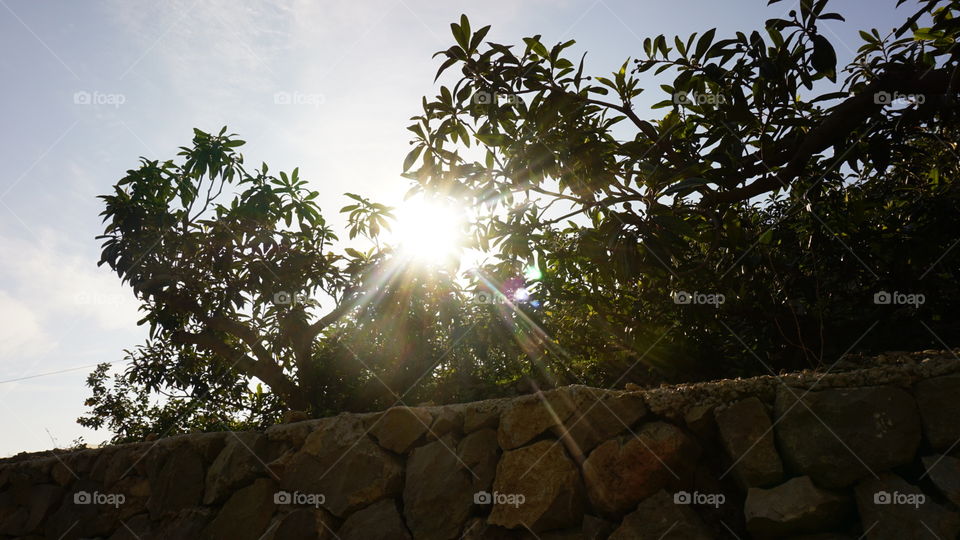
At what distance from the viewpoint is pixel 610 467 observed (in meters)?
2.61

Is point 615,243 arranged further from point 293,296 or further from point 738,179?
point 293,296

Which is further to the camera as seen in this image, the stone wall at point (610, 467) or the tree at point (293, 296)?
the tree at point (293, 296)

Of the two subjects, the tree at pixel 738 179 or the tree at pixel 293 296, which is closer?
the tree at pixel 738 179

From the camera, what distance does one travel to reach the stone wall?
86.4 inches

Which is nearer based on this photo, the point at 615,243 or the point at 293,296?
the point at 615,243

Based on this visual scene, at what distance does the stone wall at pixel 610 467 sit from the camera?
2.20 metres


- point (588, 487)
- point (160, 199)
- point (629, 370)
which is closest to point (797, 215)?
point (629, 370)

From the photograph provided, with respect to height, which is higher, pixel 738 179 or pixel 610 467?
pixel 738 179

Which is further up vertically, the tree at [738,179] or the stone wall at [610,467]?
the tree at [738,179]

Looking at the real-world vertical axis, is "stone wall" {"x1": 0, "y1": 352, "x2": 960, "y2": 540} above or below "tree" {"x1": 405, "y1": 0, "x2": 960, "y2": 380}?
below

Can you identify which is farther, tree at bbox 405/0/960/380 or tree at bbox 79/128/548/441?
tree at bbox 79/128/548/441

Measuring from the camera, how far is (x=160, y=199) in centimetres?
→ 539

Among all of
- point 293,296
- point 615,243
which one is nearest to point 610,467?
point 615,243

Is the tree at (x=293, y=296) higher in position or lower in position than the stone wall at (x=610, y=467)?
higher
